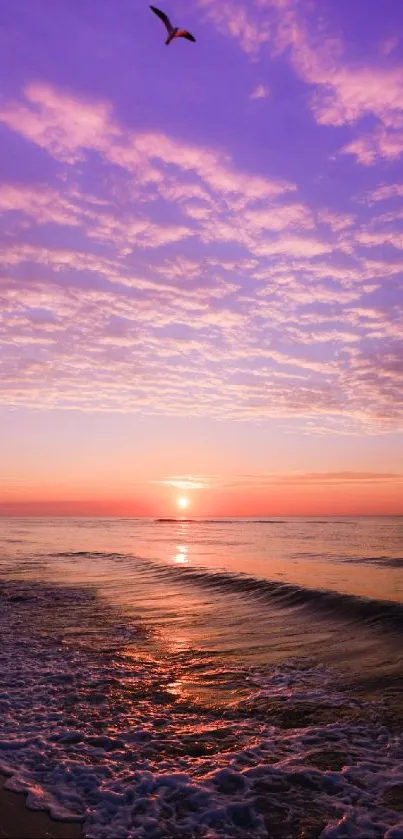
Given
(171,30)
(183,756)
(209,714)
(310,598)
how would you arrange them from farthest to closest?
(310,598) < (171,30) < (209,714) < (183,756)

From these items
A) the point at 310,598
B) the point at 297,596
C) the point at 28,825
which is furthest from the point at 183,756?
the point at 297,596

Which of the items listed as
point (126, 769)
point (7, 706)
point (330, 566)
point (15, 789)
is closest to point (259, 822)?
point (126, 769)

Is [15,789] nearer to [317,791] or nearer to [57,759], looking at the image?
[57,759]

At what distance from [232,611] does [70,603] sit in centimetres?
542

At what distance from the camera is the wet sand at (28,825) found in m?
4.61

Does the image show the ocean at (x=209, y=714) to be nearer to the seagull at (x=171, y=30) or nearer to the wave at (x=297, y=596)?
the wave at (x=297, y=596)

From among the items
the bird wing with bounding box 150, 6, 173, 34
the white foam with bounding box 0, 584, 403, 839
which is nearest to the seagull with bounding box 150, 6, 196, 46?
the bird wing with bounding box 150, 6, 173, 34

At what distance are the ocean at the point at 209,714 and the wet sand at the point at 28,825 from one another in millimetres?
129

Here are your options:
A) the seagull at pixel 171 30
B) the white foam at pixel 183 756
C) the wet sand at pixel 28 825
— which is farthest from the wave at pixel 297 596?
the seagull at pixel 171 30

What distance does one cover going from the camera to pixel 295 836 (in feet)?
15.6

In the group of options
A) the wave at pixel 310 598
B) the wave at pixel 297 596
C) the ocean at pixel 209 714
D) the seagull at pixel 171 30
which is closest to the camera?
the ocean at pixel 209 714

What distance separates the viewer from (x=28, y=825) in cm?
474

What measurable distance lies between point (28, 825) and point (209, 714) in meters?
3.53

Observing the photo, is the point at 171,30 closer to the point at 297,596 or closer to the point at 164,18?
the point at 164,18
